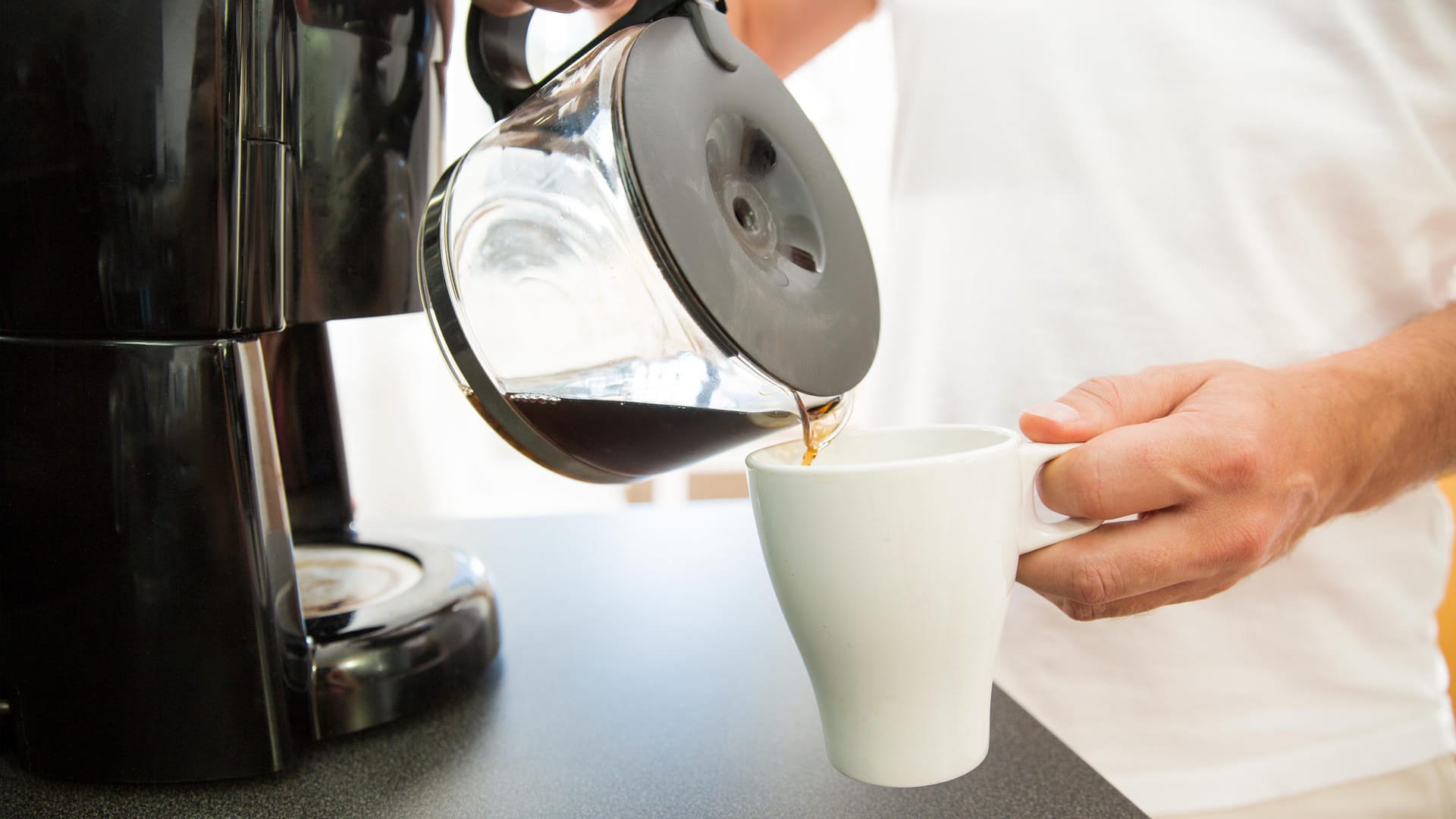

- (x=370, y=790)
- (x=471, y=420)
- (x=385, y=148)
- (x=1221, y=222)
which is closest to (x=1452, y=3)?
(x=1221, y=222)

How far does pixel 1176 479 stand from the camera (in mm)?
392

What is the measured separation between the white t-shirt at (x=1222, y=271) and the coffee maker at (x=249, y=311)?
38 centimetres

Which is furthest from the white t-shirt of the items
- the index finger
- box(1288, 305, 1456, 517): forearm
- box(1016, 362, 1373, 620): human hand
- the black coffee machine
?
the black coffee machine

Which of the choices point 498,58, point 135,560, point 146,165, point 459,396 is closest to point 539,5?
point 498,58

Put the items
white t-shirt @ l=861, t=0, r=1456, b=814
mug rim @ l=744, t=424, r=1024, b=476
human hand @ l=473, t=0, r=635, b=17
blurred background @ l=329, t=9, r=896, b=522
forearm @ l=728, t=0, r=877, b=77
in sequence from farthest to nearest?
blurred background @ l=329, t=9, r=896, b=522 < forearm @ l=728, t=0, r=877, b=77 < white t-shirt @ l=861, t=0, r=1456, b=814 < human hand @ l=473, t=0, r=635, b=17 < mug rim @ l=744, t=424, r=1024, b=476

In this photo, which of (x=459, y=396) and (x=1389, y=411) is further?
(x=459, y=396)

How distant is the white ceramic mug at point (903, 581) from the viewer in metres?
0.31

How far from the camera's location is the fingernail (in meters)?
0.40

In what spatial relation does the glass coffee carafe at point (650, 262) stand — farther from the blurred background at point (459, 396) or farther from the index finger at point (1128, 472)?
the blurred background at point (459, 396)

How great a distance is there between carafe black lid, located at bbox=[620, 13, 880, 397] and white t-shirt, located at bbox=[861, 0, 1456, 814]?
374 millimetres

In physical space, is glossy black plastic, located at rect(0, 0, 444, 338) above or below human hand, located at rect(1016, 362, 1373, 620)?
above

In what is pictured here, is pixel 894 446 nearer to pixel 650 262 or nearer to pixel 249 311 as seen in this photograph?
pixel 650 262

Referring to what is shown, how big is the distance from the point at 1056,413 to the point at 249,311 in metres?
0.33

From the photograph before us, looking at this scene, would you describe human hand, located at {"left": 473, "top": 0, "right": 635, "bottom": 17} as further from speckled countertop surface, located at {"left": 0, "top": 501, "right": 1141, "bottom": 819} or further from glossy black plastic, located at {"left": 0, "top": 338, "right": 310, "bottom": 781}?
speckled countertop surface, located at {"left": 0, "top": 501, "right": 1141, "bottom": 819}
